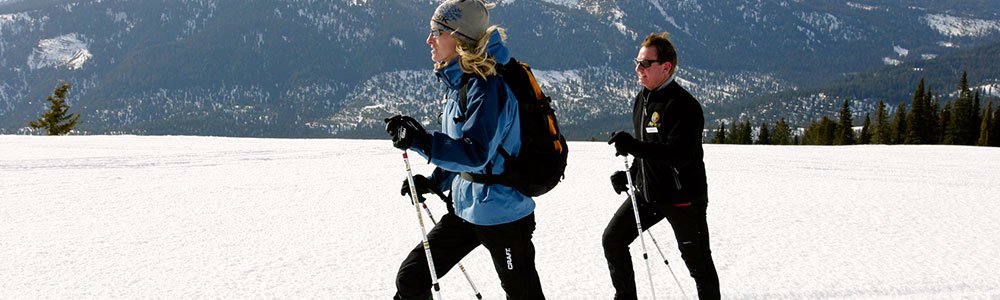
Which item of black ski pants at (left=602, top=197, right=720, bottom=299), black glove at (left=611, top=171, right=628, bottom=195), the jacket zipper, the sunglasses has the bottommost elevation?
black ski pants at (left=602, top=197, right=720, bottom=299)

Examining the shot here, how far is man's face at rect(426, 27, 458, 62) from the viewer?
2.90 metres

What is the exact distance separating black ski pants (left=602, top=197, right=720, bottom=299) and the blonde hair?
5.34ft

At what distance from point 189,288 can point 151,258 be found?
987mm

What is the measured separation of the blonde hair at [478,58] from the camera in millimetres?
2742

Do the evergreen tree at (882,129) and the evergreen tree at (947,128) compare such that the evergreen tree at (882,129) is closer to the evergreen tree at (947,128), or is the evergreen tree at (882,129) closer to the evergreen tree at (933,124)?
the evergreen tree at (933,124)

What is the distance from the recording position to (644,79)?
3932 mm

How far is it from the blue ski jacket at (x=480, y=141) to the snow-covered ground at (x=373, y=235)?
1.86 metres

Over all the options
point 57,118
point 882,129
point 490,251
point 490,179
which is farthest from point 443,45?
point 882,129

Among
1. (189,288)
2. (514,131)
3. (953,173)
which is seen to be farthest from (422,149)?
(953,173)

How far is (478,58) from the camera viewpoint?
276cm

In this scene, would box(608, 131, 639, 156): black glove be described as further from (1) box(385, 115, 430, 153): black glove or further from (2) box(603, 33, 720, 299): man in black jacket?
(1) box(385, 115, 430, 153): black glove

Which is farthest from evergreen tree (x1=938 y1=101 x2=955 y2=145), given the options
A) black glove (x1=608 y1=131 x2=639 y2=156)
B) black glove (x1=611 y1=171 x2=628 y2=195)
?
black glove (x1=608 y1=131 x2=639 y2=156)

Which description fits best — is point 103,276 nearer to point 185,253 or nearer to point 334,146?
point 185,253

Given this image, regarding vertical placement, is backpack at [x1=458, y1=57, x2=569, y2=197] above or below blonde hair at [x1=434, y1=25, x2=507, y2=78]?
below
